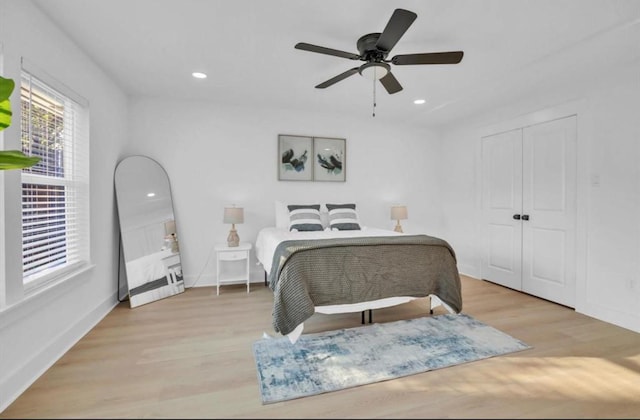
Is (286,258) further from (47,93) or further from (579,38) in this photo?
(579,38)

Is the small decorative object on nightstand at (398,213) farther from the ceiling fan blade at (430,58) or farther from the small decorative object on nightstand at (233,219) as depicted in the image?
the ceiling fan blade at (430,58)

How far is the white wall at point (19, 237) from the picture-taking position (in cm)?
170

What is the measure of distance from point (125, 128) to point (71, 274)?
198cm

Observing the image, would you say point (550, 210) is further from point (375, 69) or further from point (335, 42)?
point (335, 42)

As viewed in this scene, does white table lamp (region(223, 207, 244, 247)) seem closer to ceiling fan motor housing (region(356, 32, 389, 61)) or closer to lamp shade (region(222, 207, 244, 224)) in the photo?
lamp shade (region(222, 207, 244, 224))

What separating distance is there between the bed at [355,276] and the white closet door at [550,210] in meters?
1.54

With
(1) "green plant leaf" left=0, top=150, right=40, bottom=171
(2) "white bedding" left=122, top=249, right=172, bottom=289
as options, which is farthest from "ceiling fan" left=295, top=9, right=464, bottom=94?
(2) "white bedding" left=122, top=249, right=172, bottom=289

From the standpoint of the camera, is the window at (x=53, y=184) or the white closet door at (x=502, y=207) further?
the white closet door at (x=502, y=207)

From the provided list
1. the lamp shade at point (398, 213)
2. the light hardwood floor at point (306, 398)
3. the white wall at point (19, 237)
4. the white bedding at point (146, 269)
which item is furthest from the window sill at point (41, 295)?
the lamp shade at point (398, 213)

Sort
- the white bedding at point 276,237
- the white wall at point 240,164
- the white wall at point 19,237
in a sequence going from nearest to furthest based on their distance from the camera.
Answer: the white wall at point 19,237
the white bedding at point 276,237
the white wall at point 240,164

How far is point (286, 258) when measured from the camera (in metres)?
2.30

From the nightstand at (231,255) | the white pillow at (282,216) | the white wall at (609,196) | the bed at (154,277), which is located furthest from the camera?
the white pillow at (282,216)

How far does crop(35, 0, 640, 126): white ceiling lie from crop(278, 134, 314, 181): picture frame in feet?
2.40

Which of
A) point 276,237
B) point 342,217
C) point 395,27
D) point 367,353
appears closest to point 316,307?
point 367,353
